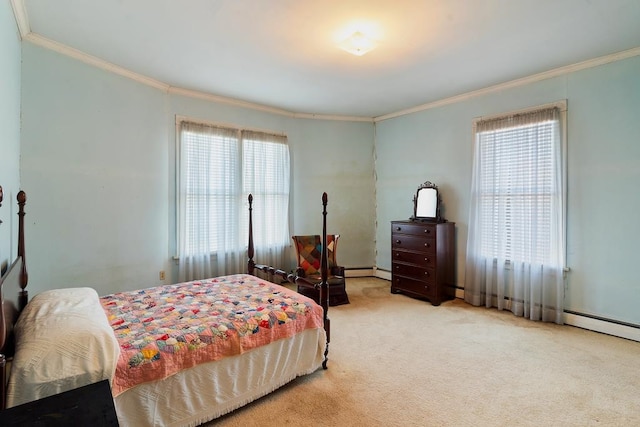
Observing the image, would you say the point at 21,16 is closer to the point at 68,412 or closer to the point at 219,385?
the point at 68,412

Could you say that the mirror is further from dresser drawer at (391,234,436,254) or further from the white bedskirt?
the white bedskirt

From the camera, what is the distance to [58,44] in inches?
112

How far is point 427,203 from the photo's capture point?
4453mm

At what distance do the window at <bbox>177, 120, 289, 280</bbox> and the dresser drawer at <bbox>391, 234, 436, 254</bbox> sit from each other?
65.4 inches

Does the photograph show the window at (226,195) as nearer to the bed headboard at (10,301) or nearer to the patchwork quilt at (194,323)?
the patchwork quilt at (194,323)

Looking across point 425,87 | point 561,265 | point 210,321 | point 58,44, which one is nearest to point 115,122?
point 58,44

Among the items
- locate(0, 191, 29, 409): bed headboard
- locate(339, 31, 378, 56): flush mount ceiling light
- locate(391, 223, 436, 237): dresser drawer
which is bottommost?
locate(0, 191, 29, 409): bed headboard

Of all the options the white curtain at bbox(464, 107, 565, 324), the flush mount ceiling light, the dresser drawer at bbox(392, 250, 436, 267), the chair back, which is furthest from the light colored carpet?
the flush mount ceiling light

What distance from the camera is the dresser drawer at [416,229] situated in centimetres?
406

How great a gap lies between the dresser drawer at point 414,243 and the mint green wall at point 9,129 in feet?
13.2

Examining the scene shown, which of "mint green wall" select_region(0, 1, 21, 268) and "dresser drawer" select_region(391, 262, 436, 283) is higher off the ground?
"mint green wall" select_region(0, 1, 21, 268)

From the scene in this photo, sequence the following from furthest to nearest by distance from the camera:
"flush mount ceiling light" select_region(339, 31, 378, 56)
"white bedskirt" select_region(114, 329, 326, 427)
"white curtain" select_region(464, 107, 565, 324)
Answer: "white curtain" select_region(464, 107, 565, 324) < "flush mount ceiling light" select_region(339, 31, 378, 56) < "white bedskirt" select_region(114, 329, 326, 427)

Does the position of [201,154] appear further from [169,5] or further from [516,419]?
[516,419]

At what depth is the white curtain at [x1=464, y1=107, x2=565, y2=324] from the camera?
3393mm
